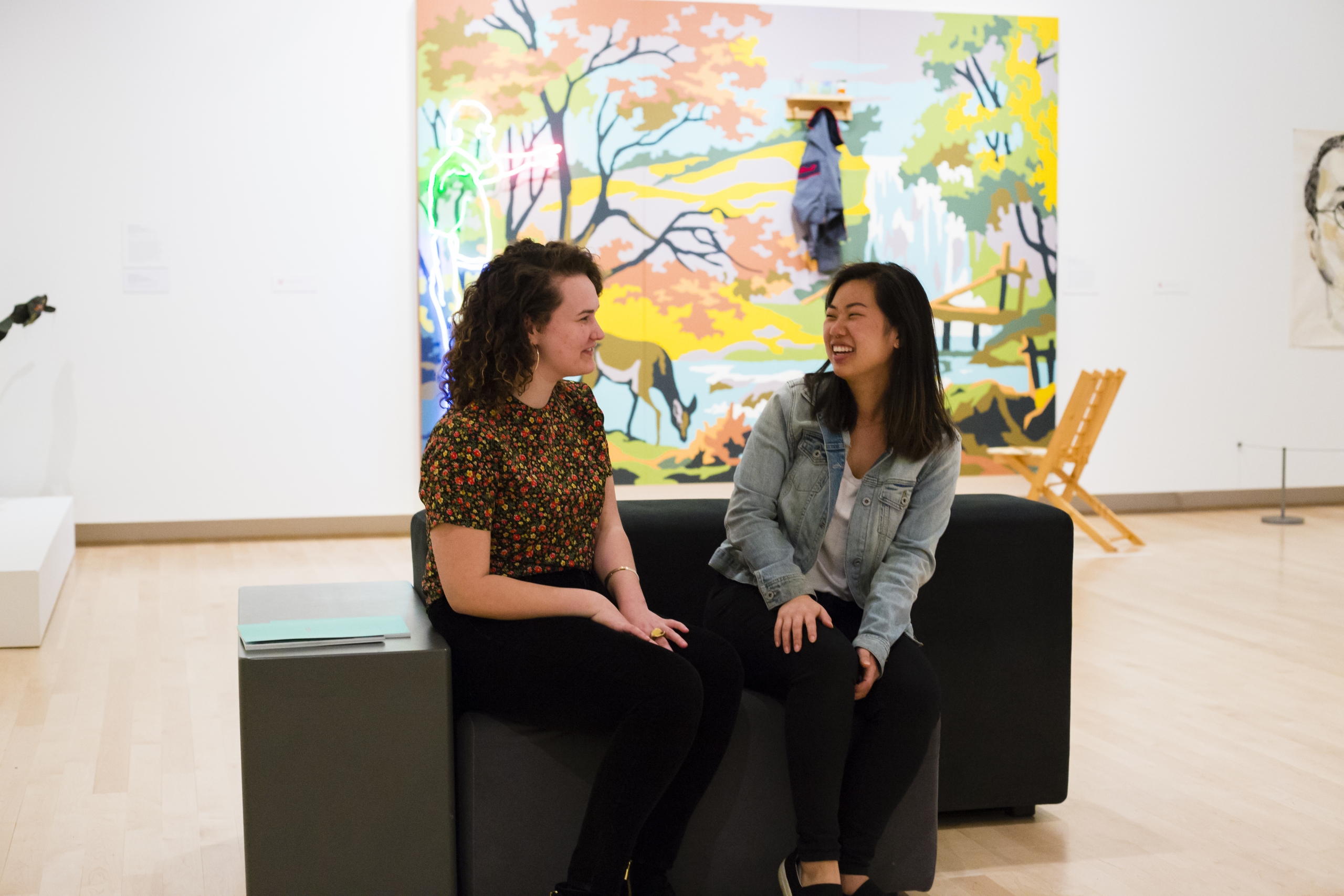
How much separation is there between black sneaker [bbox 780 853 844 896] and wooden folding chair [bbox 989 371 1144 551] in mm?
4166

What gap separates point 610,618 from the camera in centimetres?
196

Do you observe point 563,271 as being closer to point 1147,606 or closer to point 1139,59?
point 1147,606

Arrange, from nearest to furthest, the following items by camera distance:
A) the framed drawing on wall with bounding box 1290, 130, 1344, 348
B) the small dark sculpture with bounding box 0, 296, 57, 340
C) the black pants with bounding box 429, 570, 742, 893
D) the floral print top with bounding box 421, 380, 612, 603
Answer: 1. the black pants with bounding box 429, 570, 742, 893
2. the floral print top with bounding box 421, 380, 612, 603
3. the small dark sculpture with bounding box 0, 296, 57, 340
4. the framed drawing on wall with bounding box 1290, 130, 1344, 348

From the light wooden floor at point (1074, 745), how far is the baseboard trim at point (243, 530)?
696 millimetres

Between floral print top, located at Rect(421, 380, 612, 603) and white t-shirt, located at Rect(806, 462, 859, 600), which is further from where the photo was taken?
white t-shirt, located at Rect(806, 462, 859, 600)

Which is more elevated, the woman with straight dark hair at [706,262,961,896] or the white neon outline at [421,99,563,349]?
the white neon outline at [421,99,563,349]

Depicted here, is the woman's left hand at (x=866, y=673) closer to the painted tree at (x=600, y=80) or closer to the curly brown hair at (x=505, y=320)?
the curly brown hair at (x=505, y=320)

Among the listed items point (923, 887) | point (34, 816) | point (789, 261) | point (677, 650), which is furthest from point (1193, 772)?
point (789, 261)

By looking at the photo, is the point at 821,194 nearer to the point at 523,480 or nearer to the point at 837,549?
the point at 837,549

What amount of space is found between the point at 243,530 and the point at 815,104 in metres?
3.64

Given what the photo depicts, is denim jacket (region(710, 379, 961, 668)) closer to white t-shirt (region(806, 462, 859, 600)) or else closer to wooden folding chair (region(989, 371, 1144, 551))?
white t-shirt (region(806, 462, 859, 600))

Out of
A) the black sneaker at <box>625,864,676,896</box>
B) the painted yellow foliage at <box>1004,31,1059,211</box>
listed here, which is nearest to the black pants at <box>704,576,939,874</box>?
the black sneaker at <box>625,864,676,896</box>

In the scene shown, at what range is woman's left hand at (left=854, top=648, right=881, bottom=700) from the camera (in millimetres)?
1990

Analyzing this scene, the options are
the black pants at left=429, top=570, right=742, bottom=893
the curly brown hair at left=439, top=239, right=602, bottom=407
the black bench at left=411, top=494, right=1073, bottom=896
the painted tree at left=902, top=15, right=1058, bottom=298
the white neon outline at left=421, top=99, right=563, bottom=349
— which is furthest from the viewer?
the painted tree at left=902, top=15, right=1058, bottom=298
